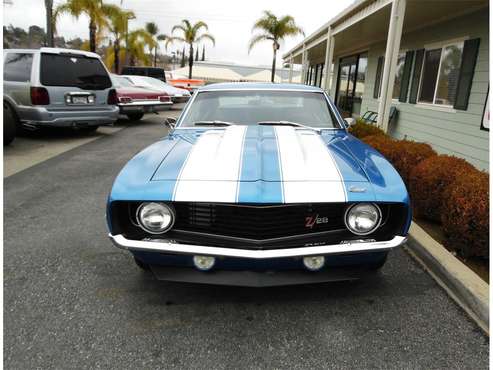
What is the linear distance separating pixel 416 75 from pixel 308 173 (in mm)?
6964

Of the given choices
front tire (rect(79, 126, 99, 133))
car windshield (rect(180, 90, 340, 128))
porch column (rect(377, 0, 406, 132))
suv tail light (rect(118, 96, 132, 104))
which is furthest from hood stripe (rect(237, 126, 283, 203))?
suv tail light (rect(118, 96, 132, 104))

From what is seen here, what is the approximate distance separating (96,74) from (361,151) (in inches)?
273

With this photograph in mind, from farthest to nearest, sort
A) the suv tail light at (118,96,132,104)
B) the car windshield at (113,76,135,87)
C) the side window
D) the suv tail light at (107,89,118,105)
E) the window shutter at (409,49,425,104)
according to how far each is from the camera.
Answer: the car windshield at (113,76,135,87) → the suv tail light at (118,96,132,104) → the suv tail light at (107,89,118,105) → the window shutter at (409,49,425,104) → the side window

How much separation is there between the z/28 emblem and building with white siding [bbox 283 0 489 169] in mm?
3567

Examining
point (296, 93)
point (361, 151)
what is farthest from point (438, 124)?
point (361, 151)

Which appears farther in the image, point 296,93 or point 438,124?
point 438,124

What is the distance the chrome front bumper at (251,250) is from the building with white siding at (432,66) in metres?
3.44

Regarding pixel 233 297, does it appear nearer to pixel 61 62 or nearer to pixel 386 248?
pixel 386 248

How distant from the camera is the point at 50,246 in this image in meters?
3.16

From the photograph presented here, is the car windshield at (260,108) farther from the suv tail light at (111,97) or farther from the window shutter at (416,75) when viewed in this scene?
the suv tail light at (111,97)

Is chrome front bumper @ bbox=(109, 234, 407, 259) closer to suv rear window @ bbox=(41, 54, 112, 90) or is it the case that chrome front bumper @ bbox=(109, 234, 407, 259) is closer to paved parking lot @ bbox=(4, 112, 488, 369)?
paved parking lot @ bbox=(4, 112, 488, 369)

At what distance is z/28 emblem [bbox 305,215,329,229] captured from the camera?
206 centimetres

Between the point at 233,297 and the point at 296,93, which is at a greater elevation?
the point at 296,93

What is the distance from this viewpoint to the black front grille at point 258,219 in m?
2.02
